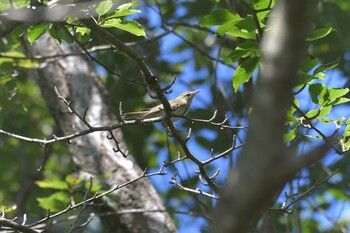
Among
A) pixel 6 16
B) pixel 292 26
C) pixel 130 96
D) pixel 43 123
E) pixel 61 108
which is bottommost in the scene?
pixel 292 26

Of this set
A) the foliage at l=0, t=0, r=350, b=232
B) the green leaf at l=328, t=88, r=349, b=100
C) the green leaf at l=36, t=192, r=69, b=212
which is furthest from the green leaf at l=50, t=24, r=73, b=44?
Answer: the green leaf at l=36, t=192, r=69, b=212

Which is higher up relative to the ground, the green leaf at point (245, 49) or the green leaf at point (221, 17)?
the green leaf at point (221, 17)

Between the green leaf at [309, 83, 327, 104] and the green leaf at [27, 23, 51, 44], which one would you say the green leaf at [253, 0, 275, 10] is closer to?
the green leaf at [309, 83, 327, 104]

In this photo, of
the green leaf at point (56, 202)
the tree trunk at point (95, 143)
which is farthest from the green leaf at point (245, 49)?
the green leaf at point (56, 202)

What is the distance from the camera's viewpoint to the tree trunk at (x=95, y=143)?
4.42 meters

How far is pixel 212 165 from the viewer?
20.4ft

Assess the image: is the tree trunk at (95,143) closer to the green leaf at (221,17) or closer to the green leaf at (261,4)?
the green leaf at (221,17)

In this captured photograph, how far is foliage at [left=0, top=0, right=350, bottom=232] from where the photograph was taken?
117 inches

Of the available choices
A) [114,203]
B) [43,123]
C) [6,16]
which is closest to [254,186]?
[6,16]

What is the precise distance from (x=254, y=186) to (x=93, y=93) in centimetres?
393

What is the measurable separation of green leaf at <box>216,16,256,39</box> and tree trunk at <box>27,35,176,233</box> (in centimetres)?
158

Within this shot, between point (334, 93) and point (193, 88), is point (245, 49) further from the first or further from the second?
point (193, 88)

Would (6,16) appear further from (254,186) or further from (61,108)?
(61,108)

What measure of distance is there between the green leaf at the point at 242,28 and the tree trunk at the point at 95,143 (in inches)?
62.1
